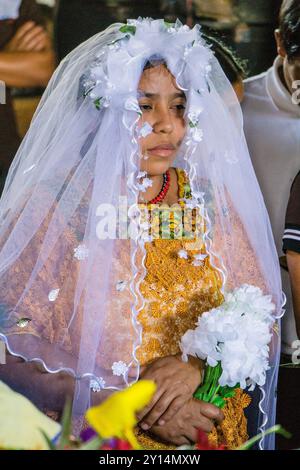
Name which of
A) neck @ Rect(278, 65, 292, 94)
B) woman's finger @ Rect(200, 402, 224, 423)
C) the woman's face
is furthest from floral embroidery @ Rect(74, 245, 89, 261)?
neck @ Rect(278, 65, 292, 94)

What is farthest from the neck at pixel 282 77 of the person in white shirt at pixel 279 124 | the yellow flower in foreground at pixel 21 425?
the yellow flower in foreground at pixel 21 425

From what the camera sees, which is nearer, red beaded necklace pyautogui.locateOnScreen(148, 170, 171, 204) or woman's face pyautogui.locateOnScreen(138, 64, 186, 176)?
woman's face pyautogui.locateOnScreen(138, 64, 186, 176)

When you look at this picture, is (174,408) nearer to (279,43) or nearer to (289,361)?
(289,361)

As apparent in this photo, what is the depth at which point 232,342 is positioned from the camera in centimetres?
191

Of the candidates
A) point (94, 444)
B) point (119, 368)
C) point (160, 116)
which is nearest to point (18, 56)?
point (160, 116)

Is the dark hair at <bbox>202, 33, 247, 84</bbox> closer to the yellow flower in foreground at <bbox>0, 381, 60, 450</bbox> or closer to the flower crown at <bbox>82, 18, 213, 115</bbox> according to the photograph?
the flower crown at <bbox>82, 18, 213, 115</bbox>

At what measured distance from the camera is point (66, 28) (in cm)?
235

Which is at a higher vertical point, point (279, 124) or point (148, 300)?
point (279, 124)

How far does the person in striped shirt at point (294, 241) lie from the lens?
239cm

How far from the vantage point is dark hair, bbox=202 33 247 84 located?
2436mm

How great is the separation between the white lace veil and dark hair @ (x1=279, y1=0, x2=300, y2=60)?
0.43m

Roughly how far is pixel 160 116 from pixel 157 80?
0.34ft

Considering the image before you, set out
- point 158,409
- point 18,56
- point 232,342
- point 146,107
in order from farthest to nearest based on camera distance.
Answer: point 18,56, point 146,107, point 158,409, point 232,342

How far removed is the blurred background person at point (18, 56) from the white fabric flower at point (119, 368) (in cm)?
70
